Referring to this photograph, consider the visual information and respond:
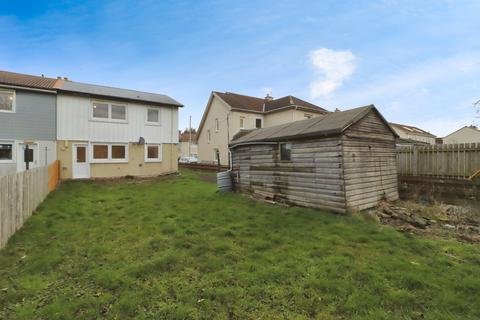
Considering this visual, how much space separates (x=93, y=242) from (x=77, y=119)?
12319mm

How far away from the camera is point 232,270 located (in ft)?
14.4

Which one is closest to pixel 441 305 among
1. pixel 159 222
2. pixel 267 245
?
pixel 267 245

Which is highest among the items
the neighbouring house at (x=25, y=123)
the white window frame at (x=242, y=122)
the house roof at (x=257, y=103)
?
the house roof at (x=257, y=103)

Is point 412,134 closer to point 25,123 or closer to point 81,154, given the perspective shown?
point 81,154

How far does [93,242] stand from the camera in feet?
18.9

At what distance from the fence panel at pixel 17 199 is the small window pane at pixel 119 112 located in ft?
27.2

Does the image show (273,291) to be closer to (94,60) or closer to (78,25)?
(78,25)

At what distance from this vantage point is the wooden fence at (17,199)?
5.22 m

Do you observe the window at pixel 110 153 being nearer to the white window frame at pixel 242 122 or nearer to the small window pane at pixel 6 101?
the small window pane at pixel 6 101

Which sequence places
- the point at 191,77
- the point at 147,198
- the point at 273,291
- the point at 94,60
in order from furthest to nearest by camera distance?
1. the point at 191,77
2. the point at 94,60
3. the point at 147,198
4. the point at 273,291

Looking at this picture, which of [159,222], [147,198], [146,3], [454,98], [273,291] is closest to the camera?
[273,291]

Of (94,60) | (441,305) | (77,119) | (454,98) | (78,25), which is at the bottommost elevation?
(441,305)

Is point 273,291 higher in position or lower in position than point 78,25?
lower

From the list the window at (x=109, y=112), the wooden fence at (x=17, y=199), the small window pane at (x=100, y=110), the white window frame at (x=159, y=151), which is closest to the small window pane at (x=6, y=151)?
the window at (x=109, y=112)
